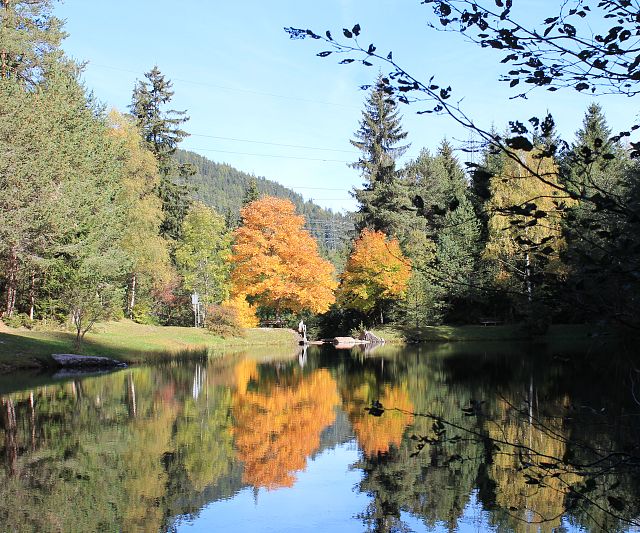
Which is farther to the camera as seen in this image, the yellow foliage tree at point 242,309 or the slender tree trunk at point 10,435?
the yellow foliage tree at point 242,309

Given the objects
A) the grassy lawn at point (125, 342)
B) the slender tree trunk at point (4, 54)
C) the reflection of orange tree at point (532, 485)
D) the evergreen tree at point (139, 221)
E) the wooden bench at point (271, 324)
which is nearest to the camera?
the reflection of orange tree at point (532, 485)

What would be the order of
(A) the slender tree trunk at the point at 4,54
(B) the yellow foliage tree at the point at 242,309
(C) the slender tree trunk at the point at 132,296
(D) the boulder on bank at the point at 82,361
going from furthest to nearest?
(B) the yellow foliage tree at the point at 242,309
(C) the slender tree trunk at the point at 132,296
(A) the slender tree trunk at the point at 4,54
(D) the boulder on bank at the point at 82,361

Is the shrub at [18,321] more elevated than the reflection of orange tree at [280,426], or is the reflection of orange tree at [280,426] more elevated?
the shrub at [18,321]

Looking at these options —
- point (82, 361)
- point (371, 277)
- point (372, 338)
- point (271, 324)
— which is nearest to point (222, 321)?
point (271, 324)

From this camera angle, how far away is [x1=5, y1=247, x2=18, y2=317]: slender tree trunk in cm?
2964

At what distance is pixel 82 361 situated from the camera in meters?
27.9

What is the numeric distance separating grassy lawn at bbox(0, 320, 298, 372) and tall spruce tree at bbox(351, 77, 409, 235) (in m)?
12.8

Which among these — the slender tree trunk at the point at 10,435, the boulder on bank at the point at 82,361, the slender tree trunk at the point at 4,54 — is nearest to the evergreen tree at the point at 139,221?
the slender tree trunk at the point at 4,54

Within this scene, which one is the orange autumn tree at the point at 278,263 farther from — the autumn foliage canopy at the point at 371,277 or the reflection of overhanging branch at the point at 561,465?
the reflection of overhanging branch at the point at 561,465

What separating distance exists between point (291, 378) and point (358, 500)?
1574cm

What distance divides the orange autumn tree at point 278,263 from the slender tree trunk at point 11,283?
17.3 meters

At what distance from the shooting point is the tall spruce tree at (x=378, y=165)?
55125mm

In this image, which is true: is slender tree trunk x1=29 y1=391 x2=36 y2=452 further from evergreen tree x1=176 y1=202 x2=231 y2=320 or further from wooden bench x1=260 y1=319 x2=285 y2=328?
wooden bench x1=260 y1=319 x2=285 y2=328

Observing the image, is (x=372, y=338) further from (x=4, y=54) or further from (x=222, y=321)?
(x=4, y=54)
